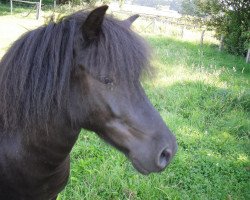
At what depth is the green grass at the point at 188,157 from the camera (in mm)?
3303

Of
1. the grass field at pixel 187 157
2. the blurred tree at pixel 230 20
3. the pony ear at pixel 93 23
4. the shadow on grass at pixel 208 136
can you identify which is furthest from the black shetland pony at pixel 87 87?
the blurred tree at pixel 230 20

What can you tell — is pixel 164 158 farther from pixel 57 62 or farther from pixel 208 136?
pixel 208 136

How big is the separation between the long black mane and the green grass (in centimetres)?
27

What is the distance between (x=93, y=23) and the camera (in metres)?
1.53

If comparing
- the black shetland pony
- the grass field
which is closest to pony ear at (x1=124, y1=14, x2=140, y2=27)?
the black shetland pony

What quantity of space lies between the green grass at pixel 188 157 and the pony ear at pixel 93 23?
1.40ft

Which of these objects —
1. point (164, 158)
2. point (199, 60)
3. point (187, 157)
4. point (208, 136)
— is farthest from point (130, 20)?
point (199, 60)

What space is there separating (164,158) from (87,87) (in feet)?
1.70

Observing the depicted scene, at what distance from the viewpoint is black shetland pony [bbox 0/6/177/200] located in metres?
1.56

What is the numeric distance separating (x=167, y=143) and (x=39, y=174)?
2.73 feet

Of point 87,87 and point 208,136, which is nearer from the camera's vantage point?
point 87,87

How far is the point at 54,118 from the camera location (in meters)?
1.71

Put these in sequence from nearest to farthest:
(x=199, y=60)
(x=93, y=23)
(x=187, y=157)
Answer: (x=93, y=23) → (x=187, y=157) → (x=199, y=60)

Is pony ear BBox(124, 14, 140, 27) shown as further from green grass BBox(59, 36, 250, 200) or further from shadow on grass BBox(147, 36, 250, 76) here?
shadow on grass BBox(147, 36, 250, 76)
